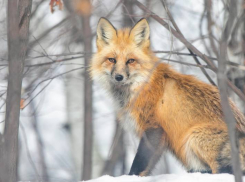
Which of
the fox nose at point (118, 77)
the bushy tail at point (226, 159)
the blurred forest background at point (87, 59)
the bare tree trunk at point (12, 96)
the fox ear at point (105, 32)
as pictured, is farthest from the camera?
the blurred forest background at point (87, 59)

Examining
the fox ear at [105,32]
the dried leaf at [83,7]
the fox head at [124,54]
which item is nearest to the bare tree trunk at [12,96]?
the fox head at [124,54]

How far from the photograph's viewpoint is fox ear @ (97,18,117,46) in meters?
6.73

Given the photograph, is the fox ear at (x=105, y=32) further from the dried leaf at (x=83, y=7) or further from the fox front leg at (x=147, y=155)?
the fox front leg at (x=147, y=155)

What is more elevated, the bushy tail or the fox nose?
the fox nose

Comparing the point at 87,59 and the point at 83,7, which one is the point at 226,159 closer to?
the point at 83,7

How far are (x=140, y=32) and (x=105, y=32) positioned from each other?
0.58 m

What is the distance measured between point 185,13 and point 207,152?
7.43 m

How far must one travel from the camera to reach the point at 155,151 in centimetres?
606

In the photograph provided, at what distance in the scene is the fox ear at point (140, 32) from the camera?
6.61 m

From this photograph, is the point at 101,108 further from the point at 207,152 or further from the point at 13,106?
the point at 13,106

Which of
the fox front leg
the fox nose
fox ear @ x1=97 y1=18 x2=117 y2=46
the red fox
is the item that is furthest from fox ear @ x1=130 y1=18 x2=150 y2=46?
the fox front leg

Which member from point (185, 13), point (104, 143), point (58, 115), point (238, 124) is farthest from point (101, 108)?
point (238, 124)

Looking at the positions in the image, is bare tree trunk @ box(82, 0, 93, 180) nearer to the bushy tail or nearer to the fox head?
the fox head

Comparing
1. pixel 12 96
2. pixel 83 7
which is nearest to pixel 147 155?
pixel 12 96
